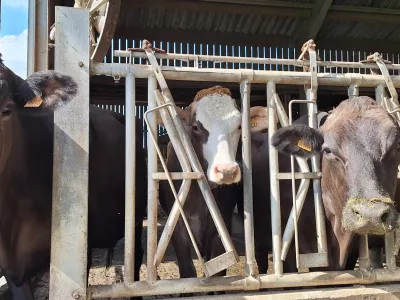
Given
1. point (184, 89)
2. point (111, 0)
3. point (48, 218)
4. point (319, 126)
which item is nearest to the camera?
point (48, 218)

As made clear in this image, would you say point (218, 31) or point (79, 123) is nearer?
point (79, 123)

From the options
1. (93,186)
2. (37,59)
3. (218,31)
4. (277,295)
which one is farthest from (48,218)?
(218,31)

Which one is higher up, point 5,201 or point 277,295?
point 5,201

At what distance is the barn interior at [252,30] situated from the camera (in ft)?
27.4

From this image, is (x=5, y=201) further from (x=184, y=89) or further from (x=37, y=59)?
(x=184, y=89)

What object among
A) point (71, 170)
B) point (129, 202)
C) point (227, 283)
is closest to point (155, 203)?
point (129, 202)

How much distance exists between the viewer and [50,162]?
3.54 m

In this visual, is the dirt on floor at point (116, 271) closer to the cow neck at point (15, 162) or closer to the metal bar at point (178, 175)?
the cow neck at point (15, 162)

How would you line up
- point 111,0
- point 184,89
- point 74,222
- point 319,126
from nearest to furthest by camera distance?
point 74,222 < point 319,126 < point 111,0 < point 184,89

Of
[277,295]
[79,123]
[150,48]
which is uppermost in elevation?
[150,48]

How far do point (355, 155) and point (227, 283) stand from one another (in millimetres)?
1137

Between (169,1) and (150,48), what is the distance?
5331 mm

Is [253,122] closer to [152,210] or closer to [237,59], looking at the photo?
[237,59]

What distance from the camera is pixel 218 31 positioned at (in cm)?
930
